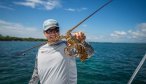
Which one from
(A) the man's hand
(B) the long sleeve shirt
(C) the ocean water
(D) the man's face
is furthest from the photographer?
(C) the ocean water

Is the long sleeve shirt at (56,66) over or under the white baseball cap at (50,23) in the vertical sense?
under

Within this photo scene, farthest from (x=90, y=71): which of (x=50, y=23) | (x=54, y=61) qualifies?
(x=50, y=23)

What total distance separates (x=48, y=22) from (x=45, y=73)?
43.3 inches

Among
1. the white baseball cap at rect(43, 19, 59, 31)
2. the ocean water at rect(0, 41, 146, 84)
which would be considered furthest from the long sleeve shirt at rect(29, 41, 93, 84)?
the ocean water at rect(0, 41, 146, 84)

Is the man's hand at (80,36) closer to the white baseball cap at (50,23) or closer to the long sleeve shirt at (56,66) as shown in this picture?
the long sleeve shirt at (56,66)

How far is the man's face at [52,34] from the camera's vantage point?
3320 mm

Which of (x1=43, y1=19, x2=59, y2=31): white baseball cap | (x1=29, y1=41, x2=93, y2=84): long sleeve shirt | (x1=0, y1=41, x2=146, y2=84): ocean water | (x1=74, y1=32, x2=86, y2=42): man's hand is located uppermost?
(x1=43, y1=19, x2=59, y2=31): white baseball cap

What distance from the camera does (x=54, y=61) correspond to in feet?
10.8

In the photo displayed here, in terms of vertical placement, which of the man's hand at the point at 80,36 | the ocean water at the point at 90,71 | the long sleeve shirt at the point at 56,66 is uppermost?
the man's hand at the point at 80,36

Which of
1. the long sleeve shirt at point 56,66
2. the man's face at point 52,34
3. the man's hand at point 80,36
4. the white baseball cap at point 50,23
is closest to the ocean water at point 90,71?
the man's hand at point 80,36

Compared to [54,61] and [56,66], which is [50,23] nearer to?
[54,61]

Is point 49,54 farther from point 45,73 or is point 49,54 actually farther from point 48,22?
point 48,22

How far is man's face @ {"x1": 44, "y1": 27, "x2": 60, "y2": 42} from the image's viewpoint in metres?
3.32

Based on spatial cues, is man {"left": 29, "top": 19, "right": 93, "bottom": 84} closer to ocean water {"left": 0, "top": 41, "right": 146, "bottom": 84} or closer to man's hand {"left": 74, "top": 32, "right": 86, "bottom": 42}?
man's hand {"left": 74, "top": 32, "right": 86, "bottom": 42}
